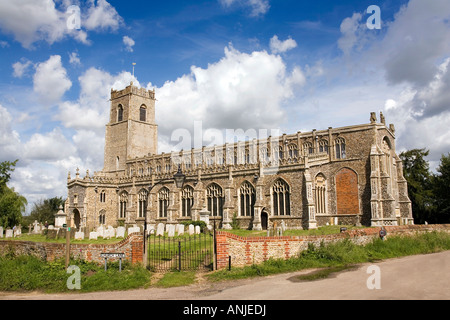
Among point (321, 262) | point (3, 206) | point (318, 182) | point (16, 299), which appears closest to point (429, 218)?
point (318, 182)

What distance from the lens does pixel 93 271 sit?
43.4ft

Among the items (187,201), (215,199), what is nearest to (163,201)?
(187,201)

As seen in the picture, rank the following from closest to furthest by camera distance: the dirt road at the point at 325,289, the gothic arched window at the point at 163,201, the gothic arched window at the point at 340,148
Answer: the dirt road at the point at 325,289, the gothic arched window at the point at 340,148, the gothic arched window at the point at 163,201

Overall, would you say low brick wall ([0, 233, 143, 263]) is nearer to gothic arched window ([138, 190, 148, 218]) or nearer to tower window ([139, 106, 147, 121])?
gothic arched window ([138, 190, 148, 218])

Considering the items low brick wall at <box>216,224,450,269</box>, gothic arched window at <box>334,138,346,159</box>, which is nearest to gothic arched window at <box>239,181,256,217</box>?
gothic arched window at <box>334,138,346,159</box>

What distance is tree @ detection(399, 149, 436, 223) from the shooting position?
41.5 meters

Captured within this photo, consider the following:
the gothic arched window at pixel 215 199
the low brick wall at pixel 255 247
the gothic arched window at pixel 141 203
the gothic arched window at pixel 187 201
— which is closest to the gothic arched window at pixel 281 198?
the gothic arched window at pixel 215 199

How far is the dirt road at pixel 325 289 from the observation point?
8.81 m

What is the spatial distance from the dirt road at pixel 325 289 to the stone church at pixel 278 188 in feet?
48.1

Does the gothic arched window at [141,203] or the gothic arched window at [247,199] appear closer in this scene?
the gothic arched window at [247,199]

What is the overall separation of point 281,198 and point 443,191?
63.8 ft

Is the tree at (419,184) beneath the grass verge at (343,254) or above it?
above

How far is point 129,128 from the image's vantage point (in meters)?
53.3

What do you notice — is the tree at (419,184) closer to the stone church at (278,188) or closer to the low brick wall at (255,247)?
the stone church at (278,188)
